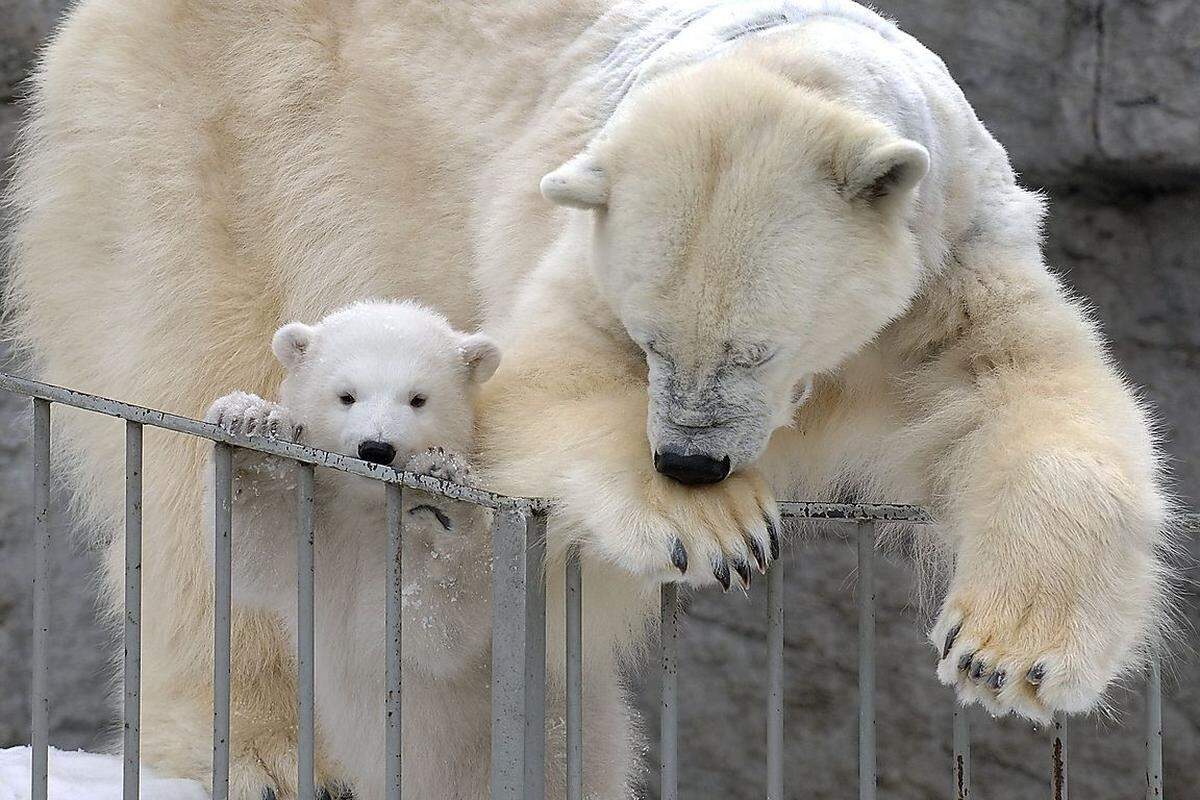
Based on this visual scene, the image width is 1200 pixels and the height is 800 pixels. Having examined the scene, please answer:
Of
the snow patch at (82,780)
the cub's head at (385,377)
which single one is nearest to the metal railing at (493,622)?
the cub's head at (385,377)

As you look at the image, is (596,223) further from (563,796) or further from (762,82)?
(563,796)

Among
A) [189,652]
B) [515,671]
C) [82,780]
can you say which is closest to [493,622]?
[515,671]

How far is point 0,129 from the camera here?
5.57 metres

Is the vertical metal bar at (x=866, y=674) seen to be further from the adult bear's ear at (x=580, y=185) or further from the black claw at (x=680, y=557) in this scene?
the adult bear's ear at (x=580, y=185)

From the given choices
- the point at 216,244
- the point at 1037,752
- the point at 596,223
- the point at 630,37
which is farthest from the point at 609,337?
the point at 1037,752

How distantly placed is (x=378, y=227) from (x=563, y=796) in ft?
5.12

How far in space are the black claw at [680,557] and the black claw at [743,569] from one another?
6 centimetres

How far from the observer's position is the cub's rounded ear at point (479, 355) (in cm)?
234

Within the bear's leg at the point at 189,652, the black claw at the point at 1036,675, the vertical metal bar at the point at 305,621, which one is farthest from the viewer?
the bear's leg at the point at 189,652

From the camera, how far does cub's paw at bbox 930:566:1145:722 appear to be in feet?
6.53

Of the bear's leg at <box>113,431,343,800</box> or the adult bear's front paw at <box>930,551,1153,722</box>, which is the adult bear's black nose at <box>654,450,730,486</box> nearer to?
the adult bear's front paw at <box>930,551,1153,722</box>

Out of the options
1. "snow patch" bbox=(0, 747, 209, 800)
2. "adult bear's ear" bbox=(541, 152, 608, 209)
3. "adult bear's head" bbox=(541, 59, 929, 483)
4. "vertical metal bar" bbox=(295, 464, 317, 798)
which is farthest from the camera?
"snow patch" bbox=(0, 747, 209, 800)

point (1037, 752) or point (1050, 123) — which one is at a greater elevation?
point (1050, 123)

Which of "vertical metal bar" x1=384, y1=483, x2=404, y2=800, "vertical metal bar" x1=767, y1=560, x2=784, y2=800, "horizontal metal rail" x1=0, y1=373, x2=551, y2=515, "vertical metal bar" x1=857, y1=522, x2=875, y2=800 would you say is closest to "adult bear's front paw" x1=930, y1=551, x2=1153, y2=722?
"vertical metal bar" x1=857, y1=522, x2=875, y2=800
